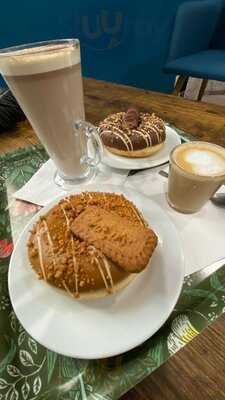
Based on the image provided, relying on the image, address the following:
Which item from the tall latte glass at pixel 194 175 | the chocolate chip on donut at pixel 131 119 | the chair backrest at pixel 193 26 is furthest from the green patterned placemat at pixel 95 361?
the chair backrest at pixel 193 26

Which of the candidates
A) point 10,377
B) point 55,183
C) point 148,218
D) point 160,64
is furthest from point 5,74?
point 160,64

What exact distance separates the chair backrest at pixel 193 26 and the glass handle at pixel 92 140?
176 centimetres

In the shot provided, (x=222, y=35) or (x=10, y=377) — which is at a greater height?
(x=10, y=377)

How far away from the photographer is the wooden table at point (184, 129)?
0.34 meters

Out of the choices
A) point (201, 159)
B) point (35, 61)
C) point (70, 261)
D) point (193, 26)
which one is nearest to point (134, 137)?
point (201, 159)

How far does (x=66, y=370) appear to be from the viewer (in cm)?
36

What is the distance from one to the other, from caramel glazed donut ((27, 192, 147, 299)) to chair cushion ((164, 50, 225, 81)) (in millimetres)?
1595

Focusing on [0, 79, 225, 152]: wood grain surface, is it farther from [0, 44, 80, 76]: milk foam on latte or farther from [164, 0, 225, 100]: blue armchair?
[164, 0, 225, 100]: blue armchair

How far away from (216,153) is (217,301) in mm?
321

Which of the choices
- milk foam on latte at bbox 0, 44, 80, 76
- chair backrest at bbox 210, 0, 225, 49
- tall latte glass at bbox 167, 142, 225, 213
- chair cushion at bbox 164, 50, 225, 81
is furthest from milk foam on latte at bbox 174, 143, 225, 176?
chair backrest at bbox 210, 0, 225, 49

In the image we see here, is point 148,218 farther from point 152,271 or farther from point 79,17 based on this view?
point 79,17

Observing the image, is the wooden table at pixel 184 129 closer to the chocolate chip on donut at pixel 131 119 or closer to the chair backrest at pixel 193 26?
the chocolate chip on donut at pixel 131 119

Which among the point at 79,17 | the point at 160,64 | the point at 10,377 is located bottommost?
Answer: the point at 160,64

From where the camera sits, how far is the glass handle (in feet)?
1.94
